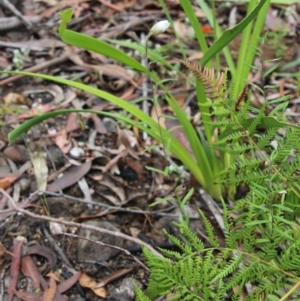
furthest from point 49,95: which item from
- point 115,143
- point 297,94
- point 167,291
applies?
point 167,291

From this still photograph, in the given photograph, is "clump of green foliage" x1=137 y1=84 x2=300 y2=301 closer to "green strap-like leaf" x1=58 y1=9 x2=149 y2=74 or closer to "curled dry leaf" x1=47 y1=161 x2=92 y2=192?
"green strap-like leaf" x1=58 y1=9 x2=149 y2=74

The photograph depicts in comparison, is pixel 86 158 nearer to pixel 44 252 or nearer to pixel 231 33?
pixel 44 252

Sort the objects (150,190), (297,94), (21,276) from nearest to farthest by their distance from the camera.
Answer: (21,276)
(150,190)
(297,94)

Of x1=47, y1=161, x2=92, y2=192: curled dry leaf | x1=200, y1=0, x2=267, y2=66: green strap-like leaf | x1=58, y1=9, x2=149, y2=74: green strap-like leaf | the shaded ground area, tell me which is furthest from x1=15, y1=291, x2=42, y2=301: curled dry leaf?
x1=200, y1=0, x2=267, y2=66: green strap-like leaf

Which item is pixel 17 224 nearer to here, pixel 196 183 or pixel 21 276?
pixel 21 276

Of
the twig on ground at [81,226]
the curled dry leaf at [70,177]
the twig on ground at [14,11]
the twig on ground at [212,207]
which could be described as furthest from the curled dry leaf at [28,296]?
the twig on ground at [14,11]

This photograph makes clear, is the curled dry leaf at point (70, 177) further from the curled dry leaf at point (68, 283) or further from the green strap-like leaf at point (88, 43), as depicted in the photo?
the green strap-like leaf at point (88, 43)

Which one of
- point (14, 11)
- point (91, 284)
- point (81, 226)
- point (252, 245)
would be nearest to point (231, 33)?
point (252, 245)
